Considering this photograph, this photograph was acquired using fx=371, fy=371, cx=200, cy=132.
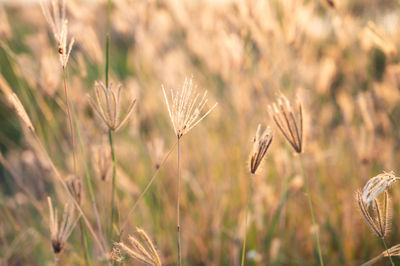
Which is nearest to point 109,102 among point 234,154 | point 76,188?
point 76,188

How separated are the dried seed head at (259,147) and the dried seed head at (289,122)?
6cm

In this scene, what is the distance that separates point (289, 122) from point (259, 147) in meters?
0.10

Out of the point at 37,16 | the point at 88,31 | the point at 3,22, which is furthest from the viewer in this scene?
the point at 37,16

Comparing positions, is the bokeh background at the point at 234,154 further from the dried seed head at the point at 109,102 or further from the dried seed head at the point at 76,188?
the dried seed head at the point at 109,102

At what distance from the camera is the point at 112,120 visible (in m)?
0.69

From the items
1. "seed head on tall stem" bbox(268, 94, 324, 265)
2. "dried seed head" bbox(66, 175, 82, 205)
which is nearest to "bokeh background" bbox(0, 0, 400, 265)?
"dried seed head" bbox(66, 175, 82, 205)

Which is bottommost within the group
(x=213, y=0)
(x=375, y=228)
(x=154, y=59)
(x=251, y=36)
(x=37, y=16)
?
(x=375, y=228)

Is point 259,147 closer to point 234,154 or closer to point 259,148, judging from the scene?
point 259,148

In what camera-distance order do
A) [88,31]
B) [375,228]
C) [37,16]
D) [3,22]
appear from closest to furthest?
1. [375,228]
2. [3,22]
3. [88,31]
4. [37,16]

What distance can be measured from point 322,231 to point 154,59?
97cm

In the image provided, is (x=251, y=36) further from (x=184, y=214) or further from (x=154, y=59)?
(x=184, y=214)

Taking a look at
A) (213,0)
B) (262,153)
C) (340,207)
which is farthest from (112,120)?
(340,207)

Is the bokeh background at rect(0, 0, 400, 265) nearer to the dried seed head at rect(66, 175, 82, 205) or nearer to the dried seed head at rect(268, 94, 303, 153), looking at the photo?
the dried seed head at rect(66, 175, 82, 205)

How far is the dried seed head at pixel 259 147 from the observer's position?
656 mm
